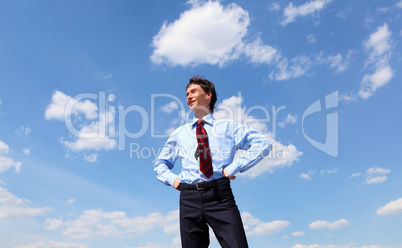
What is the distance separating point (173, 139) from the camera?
5.35 m

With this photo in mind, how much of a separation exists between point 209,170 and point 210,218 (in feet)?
2.17

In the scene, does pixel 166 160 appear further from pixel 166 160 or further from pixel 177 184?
pixel 177 184

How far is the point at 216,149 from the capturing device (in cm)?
473

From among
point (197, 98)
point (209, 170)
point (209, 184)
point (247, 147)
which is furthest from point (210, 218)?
point (197, 98)

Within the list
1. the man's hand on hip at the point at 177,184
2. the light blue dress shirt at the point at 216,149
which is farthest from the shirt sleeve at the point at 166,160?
the man's hand on hip at the point at 177,184

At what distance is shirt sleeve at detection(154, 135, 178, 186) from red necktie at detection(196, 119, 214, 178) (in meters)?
0.65

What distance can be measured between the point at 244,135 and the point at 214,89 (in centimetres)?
121

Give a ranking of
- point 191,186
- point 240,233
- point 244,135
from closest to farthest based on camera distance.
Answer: point 240,233 < point 191,186 < point 244,135

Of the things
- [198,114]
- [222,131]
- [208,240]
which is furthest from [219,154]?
[208,240]

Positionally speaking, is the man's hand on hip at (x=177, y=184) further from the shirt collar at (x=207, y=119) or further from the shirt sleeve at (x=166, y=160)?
the shirt collar at (x=207, y=119)

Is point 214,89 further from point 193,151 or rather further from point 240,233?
point 240,233

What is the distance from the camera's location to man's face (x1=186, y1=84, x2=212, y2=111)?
5227 mm

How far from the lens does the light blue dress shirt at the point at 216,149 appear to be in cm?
453

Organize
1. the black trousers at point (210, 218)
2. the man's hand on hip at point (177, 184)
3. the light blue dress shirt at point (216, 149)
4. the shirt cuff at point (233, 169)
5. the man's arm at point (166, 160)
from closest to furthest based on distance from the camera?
1. the black trousers at point (210, 218)
2. the shirt cuff at point (233, 169)
3. the light blue dress shirt at point (216, 149)
4. the man's hand on hip at point (177, 184)
5. the man's arm at point (166, 160)
